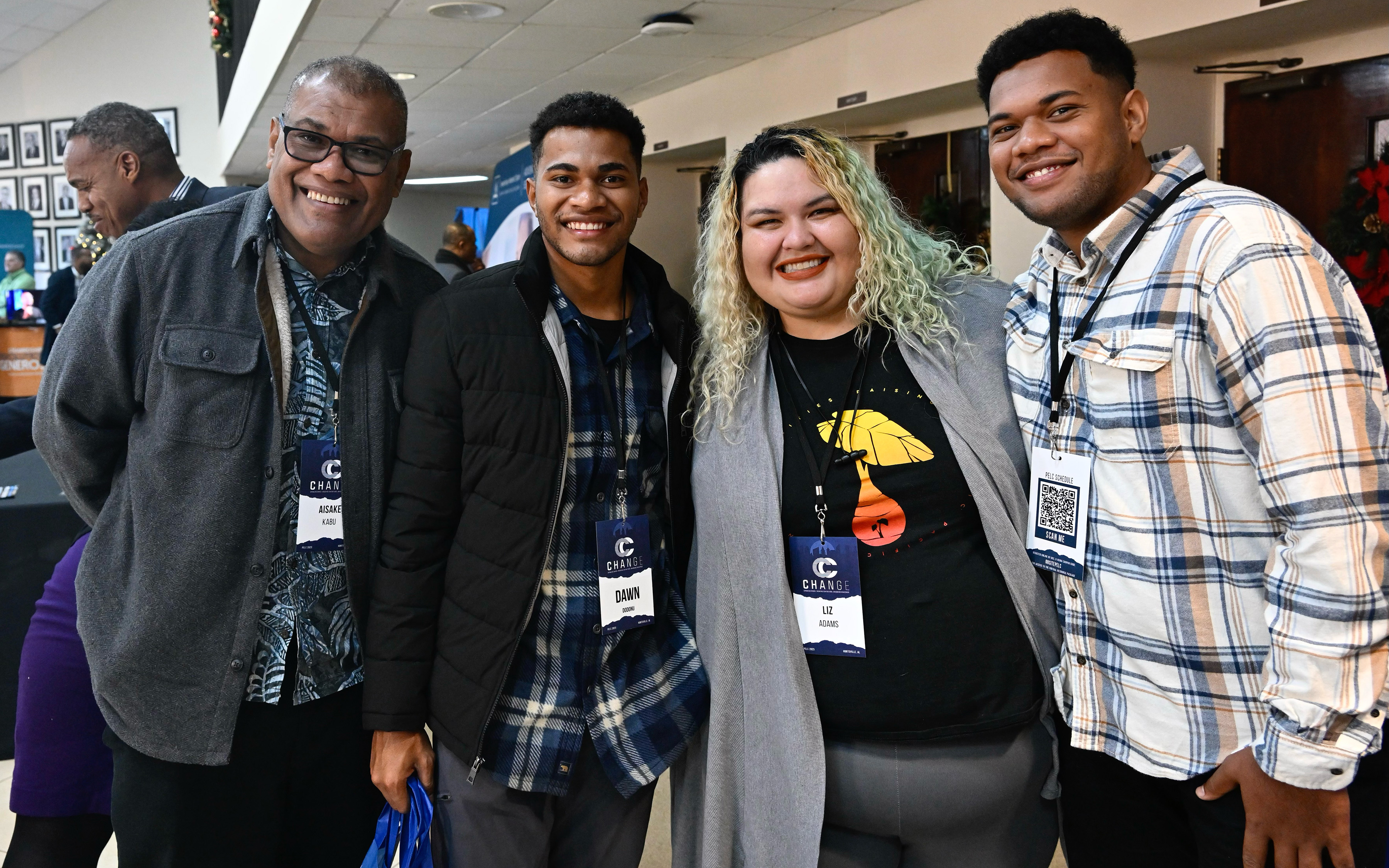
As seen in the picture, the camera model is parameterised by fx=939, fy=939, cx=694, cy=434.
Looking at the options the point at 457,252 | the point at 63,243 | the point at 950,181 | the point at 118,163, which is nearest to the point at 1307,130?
the point at 950,181

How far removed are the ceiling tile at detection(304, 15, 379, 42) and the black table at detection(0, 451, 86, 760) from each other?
11.7 feet

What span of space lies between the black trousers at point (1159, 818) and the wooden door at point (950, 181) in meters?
4.49

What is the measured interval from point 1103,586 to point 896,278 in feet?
1.86

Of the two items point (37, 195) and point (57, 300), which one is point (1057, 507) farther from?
point (37, 195)

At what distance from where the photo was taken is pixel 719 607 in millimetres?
1539

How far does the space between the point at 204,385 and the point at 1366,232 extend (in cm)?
352

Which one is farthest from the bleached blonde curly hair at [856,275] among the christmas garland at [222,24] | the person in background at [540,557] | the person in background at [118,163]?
the christmas garland at [222,24]

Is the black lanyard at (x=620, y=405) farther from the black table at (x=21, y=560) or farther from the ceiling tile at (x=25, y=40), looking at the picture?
the ceiling tile at (x=25, y=40)

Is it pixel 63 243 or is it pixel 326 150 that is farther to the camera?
pixel 63 243

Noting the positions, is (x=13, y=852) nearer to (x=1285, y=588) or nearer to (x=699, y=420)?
(x=699, y=420)

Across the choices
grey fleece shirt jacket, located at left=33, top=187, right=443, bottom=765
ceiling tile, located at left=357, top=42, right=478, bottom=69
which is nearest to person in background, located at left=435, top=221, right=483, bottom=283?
ceiling tile, located at left=357, top=42, right=478, bottom=69

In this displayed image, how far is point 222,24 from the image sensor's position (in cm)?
1049

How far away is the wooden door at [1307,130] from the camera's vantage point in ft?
12.9

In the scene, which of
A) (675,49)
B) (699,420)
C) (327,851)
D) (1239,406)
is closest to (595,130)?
(699,420)
